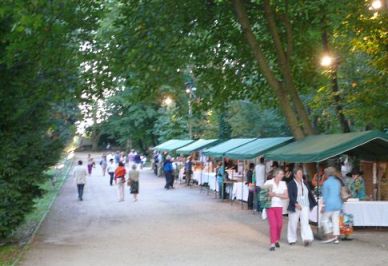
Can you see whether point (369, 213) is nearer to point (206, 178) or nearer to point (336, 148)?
point (336, 148)

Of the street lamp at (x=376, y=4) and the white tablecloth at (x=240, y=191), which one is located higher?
the street lamp at (x=376, y=4)

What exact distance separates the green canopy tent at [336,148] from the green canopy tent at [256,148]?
168cm

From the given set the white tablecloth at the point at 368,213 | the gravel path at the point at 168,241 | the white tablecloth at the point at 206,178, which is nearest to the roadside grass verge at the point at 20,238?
the gravel path at the point at 168,241

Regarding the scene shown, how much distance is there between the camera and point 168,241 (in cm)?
1342

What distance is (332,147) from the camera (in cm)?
1375

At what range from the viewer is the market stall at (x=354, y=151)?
13.6 m

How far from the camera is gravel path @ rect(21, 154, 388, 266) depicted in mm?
11109

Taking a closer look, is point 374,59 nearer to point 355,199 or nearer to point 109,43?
point 355,199

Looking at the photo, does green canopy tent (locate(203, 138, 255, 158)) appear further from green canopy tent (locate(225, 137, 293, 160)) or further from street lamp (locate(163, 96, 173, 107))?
street lamp (locate(163, 96, 173, 107))

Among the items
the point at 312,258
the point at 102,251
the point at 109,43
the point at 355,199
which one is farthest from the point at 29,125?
the point at 355,199

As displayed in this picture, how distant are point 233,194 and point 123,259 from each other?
12.1 meters

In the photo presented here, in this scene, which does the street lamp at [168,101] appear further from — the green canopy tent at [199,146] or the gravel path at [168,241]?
the gravel path at [168,241]

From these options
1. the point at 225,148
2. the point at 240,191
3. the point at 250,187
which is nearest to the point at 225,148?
the point at 225,148

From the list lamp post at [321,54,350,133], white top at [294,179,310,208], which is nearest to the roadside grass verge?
white top at [294,179,310,208]
